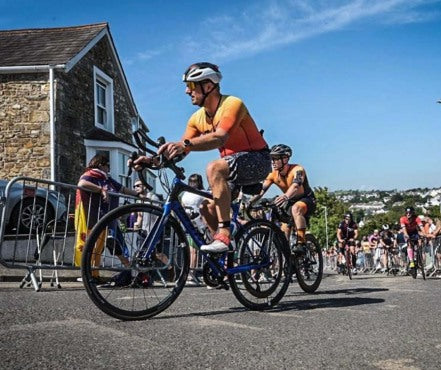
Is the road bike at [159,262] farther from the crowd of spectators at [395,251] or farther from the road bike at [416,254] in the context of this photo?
the crowd of spectators at [395,251]

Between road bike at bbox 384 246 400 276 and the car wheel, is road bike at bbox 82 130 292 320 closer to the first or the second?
the car wheel

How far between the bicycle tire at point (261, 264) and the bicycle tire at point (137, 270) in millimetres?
495

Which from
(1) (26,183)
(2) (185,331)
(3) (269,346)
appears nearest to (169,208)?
(2) (185,331)

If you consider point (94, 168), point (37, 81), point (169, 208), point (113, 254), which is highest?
point (37, 81)

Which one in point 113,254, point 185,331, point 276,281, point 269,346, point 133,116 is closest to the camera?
point 269,346

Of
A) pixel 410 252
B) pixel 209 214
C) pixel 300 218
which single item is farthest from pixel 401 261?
pixel 209 214

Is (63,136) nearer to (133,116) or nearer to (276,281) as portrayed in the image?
(133,116)

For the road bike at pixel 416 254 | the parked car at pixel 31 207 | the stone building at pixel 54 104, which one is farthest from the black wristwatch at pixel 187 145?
the stone building at pixel 54 104

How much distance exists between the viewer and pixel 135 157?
4.00 m

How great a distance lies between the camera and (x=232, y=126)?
13.5 ft

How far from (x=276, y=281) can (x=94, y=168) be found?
11.5 feet

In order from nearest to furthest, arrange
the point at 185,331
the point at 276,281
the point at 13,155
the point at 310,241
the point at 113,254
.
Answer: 1. the point at 185,331
2. the point at 113,254
3. the point at 276,281
4. the point at 310,241
5. the point at 13,155

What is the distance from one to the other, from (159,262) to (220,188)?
2.45 feet

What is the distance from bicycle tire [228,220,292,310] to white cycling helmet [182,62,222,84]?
4.37ft
